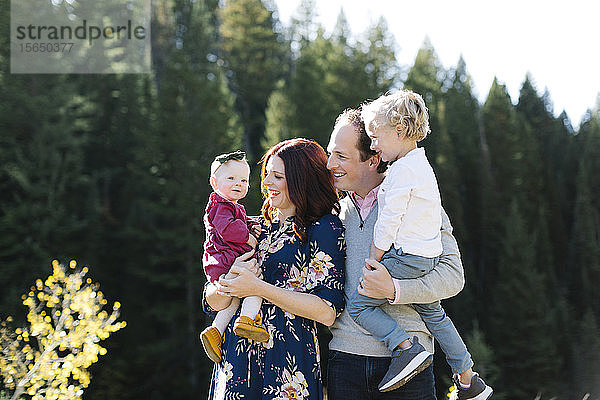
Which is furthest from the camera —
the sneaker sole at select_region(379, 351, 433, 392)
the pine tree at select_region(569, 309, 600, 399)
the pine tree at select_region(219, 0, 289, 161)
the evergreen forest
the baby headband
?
the pine tree at select_region(219, 0, 289, 161)

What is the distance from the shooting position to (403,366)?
1.98 meters

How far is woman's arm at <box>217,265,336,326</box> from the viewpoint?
2.11m

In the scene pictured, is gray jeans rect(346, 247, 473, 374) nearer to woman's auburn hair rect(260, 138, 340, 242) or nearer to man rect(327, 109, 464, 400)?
→ man rect(327, 109, 464, 400)

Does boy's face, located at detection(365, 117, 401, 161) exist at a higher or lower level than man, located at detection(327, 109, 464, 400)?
higher

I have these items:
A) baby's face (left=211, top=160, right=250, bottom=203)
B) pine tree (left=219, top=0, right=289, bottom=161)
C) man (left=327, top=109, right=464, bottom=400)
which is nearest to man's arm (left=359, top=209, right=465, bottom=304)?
man (left=327, top=109, right=464, bottom=400)

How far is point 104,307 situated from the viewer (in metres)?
17.2

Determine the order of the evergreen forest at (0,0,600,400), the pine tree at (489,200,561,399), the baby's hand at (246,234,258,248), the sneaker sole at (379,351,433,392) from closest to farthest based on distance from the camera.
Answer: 1. the sneaker sole at (379,351,433,392)
2. the baby's hand at (246,234,258,248)
3. the evergreen forest at (0,0,600,400)
4. the pine tree at (489,200,561,399)

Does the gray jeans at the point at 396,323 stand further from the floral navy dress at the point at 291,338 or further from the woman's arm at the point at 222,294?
the woman's arm at the point at 222,294

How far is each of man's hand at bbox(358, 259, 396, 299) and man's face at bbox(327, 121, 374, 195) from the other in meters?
0.35

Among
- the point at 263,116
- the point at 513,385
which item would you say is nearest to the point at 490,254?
the point at 513,385

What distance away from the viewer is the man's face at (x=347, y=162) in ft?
7.40

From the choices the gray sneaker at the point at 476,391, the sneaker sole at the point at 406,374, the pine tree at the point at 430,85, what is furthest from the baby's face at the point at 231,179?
the pine tree at the point at 430,85

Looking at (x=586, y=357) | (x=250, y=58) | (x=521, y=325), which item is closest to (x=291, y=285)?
(x=521, y=325)

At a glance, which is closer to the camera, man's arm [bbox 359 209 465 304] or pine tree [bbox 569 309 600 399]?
man's arm [bbox 359 209 465 304]
